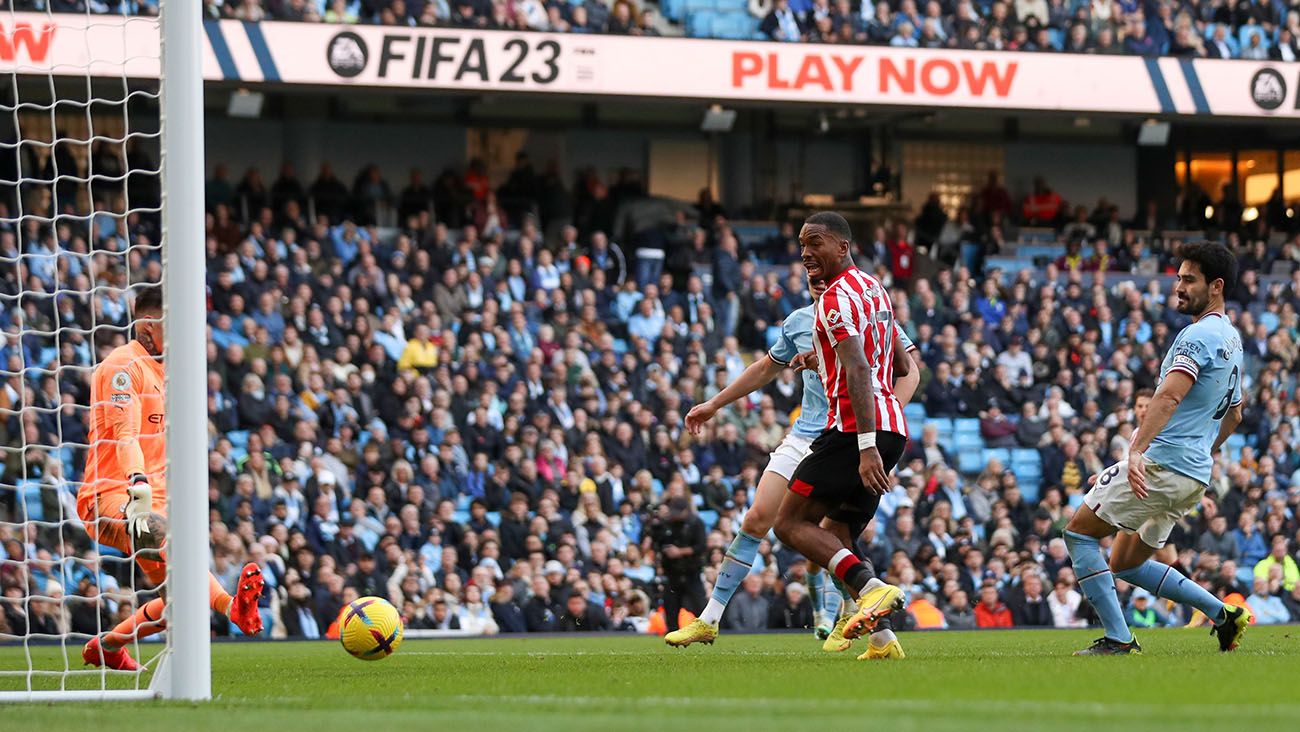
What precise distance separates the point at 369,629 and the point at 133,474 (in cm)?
134

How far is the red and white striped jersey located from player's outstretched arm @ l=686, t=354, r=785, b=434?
106 cm

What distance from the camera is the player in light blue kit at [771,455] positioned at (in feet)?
32.5

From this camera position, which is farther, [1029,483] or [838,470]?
[1029,483]

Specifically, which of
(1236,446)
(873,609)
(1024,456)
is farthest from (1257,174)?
(873,609)

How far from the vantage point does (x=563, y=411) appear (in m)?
20.6

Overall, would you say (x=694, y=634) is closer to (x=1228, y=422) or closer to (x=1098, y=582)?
(x=1098, y=582)

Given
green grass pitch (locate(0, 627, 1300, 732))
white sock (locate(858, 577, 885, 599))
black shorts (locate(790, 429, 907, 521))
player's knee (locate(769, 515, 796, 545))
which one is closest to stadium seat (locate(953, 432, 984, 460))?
green grass pitch (locate(0, 627, 1300, 732))

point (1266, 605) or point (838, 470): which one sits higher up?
point (838, 470)

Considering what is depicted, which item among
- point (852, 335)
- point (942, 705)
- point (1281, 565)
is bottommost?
point (1281, 565)

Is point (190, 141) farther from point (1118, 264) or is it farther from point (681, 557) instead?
point (1118, 264)

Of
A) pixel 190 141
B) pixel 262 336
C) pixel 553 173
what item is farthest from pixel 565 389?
pixel 190 141

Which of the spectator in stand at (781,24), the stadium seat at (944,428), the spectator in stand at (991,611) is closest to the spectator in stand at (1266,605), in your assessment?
the spectator in stand at (991,611)

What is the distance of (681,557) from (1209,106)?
43.9 ft

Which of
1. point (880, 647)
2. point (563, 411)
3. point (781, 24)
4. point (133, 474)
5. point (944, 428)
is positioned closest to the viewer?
point (133, 474)
